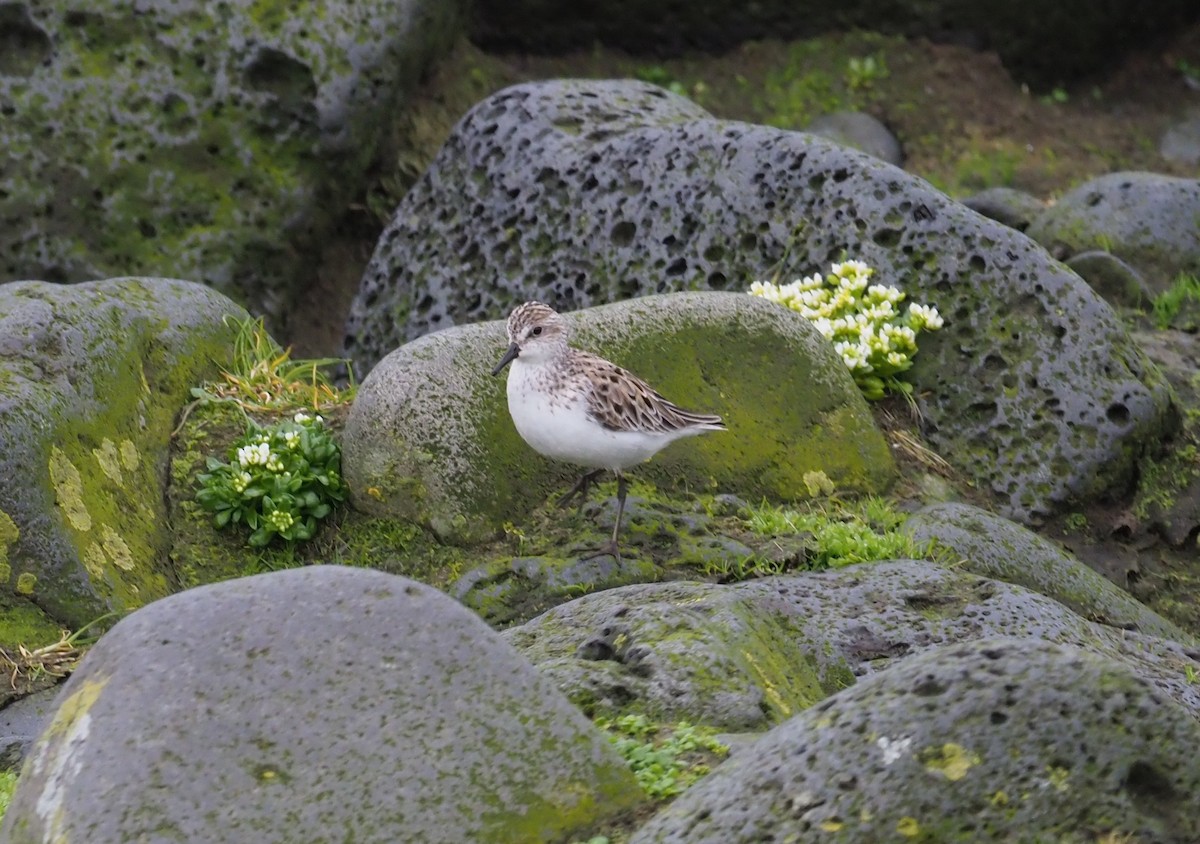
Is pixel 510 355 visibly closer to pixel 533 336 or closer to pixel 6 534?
pixel 533 336

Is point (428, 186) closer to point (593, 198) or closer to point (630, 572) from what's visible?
point (593, 198)

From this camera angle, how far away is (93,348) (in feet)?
26.5

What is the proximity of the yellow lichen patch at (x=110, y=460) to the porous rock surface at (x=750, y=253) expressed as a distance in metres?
3.55

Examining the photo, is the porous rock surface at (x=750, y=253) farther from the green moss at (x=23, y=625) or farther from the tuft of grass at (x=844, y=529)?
the green moss at (x=23, y=625)

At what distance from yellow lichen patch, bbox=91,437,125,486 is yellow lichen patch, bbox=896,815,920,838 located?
5436 mm

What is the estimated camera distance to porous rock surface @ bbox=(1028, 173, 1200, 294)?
12.7m

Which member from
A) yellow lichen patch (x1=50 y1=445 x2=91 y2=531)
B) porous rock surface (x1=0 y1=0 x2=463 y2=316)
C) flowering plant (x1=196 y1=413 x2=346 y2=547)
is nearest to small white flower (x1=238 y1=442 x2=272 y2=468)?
flowering plant (x1=196 y1=413 x2=346 y2=547)

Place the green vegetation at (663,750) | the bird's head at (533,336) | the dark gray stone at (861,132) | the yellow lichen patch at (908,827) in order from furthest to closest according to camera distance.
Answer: the dark gray stone at (861,132)
the bird's head at (533,336)
the green vegetation at (663,750)
the yellow lichen patch at (908,827)

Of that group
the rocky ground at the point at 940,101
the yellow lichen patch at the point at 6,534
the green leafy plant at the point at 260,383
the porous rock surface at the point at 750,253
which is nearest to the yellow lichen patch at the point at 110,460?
the yellow lichen patch at the point at 6,534

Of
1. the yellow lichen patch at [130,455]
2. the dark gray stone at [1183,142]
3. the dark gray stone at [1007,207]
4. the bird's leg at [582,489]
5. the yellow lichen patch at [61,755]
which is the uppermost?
the dark gray stone at [1183,142]

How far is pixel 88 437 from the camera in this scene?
7789mm

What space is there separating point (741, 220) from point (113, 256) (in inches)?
225

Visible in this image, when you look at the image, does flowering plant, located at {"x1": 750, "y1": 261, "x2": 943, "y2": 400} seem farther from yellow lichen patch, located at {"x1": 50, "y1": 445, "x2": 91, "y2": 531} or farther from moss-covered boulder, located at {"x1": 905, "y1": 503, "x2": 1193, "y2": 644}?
yellow lichen patch, located at {"x1": 50, "y1": 445, "x2": 91, "y2": 531}

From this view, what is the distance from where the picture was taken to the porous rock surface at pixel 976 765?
12.0 feet
